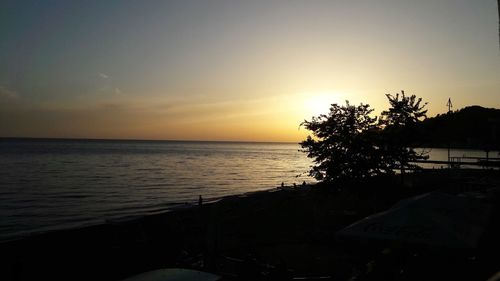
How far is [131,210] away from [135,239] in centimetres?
1326

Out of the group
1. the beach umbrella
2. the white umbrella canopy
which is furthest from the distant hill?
the beach umbrella

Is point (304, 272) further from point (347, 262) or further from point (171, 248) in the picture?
point (171, 248)

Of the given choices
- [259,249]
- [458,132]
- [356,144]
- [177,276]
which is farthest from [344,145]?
[458,132]

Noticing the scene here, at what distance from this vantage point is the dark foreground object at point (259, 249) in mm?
10523

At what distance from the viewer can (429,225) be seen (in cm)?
978

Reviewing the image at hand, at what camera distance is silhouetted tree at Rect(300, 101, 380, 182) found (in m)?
18.5

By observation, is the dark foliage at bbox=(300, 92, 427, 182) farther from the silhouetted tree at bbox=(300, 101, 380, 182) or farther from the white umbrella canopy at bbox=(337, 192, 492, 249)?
the white umbrella canopy at bbox=(337, 192, 492, 249)

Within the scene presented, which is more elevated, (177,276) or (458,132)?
(458,132)

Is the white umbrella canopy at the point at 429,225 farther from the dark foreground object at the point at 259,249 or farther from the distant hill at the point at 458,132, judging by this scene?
the distant hill at the point at 458,132

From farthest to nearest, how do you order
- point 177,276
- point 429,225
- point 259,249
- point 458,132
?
point 458,132, point 259,249, point 429,225, point 177,276

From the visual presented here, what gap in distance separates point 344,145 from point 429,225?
30.1ft

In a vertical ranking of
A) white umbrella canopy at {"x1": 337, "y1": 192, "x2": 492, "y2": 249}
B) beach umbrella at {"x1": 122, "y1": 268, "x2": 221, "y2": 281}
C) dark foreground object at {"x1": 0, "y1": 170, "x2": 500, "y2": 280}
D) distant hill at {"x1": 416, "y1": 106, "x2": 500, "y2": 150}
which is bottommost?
dark foreground object at {"x1": 0, "y1": 170, "x2": 500, "y2": 280}

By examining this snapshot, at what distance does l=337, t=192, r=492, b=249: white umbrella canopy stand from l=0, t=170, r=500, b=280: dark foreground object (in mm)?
248

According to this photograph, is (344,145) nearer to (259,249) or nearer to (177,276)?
(259,249)
